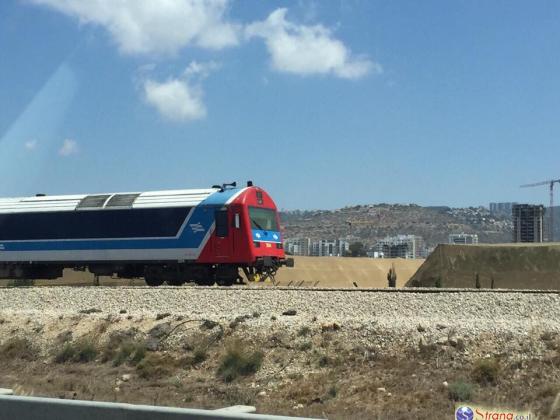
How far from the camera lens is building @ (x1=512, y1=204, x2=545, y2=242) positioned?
7631 cm

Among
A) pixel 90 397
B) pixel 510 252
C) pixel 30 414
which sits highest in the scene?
pixel 510 252

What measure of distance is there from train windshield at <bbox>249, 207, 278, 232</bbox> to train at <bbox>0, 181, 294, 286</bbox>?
0.05 meters

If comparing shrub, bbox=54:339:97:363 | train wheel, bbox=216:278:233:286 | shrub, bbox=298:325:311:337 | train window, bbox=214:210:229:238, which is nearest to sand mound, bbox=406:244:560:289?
train wheel, bbox=216:278:233:286

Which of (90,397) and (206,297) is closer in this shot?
(90,397)

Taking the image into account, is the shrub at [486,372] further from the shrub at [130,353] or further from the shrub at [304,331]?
the shrub at [130,353]

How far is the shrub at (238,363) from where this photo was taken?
14.6 m

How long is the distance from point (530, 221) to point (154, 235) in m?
58.0

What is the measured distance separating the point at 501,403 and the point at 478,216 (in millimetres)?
176892

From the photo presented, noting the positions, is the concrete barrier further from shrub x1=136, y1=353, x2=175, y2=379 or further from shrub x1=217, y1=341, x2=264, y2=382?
shrub x1=136, y1=353, x2=175, y2=379

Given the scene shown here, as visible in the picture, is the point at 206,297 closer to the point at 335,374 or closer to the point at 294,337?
the point at 294,337

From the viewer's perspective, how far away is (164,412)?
22.6 feet

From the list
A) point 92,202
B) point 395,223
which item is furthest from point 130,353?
point 395,223

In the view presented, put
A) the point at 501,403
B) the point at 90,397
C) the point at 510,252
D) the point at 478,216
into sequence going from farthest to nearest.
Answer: the point at 478,216
the point at 510,252
the point at 90,397
the point at 501,403

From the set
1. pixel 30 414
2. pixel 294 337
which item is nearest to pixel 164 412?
pixel 30 414
